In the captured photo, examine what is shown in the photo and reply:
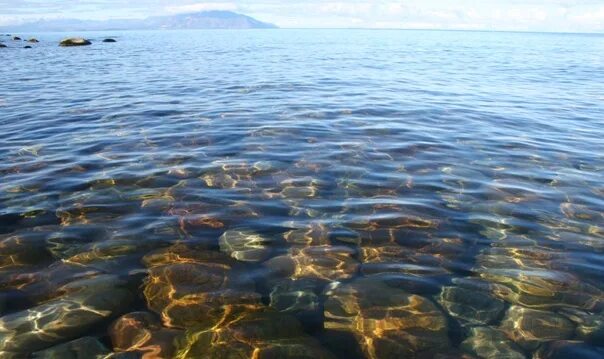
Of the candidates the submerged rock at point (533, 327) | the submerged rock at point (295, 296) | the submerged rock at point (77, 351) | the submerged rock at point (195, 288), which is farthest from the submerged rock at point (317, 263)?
the submerged rock at point (77, 351)

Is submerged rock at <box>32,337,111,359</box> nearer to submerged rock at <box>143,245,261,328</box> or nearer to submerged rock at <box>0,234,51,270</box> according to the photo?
submerged rock at <box>143,245,261,328</box>

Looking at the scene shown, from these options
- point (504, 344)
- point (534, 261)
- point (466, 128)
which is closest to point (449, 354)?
point (504, 344)

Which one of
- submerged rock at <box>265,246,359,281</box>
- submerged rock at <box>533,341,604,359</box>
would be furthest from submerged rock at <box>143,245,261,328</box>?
submerged rock at <box>533,341,604,359</box>

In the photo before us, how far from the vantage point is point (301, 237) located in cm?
763

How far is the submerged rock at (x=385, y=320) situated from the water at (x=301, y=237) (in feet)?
0.08

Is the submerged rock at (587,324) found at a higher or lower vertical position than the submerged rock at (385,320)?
higher

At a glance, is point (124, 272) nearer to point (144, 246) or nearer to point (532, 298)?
point (144, 246)

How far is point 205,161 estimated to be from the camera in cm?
1159

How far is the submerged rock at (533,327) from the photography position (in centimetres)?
526

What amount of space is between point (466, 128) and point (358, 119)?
400 cm

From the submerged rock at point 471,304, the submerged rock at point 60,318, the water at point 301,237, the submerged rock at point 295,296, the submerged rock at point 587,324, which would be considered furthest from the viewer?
the submerged rock at point 295,296

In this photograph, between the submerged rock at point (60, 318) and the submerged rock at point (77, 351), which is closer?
the submerged rock at point (77, 351)

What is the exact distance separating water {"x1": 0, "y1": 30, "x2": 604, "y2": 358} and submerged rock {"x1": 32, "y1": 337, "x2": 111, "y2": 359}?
0.03 meters

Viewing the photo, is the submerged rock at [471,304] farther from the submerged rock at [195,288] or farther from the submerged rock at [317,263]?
the submerged rock at [195,288]
